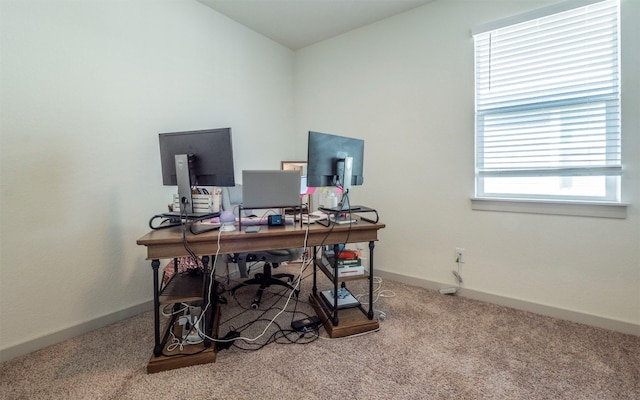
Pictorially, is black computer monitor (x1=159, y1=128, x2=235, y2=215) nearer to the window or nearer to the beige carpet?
the beige carpet

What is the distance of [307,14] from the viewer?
281 centimetres

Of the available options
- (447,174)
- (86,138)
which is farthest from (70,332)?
(447,174)

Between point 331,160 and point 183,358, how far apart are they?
1.51m

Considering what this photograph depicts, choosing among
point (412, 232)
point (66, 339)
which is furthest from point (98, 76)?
point (412, 232)

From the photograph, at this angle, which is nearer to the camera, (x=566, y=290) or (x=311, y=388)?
(x=311, y=388)

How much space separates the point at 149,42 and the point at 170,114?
22.7 inches

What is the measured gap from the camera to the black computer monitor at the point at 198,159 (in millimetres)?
1622

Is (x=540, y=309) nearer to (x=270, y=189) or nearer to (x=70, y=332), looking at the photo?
(x=270, y=189)

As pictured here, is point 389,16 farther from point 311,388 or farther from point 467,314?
point 311,388

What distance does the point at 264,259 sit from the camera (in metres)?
2.45

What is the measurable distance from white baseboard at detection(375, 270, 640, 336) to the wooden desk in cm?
100

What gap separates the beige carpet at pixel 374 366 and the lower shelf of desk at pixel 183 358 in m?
0.04

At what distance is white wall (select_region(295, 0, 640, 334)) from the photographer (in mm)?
1945

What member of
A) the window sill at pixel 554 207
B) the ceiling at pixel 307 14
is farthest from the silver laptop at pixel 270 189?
the ceiling at pixel 307 14
